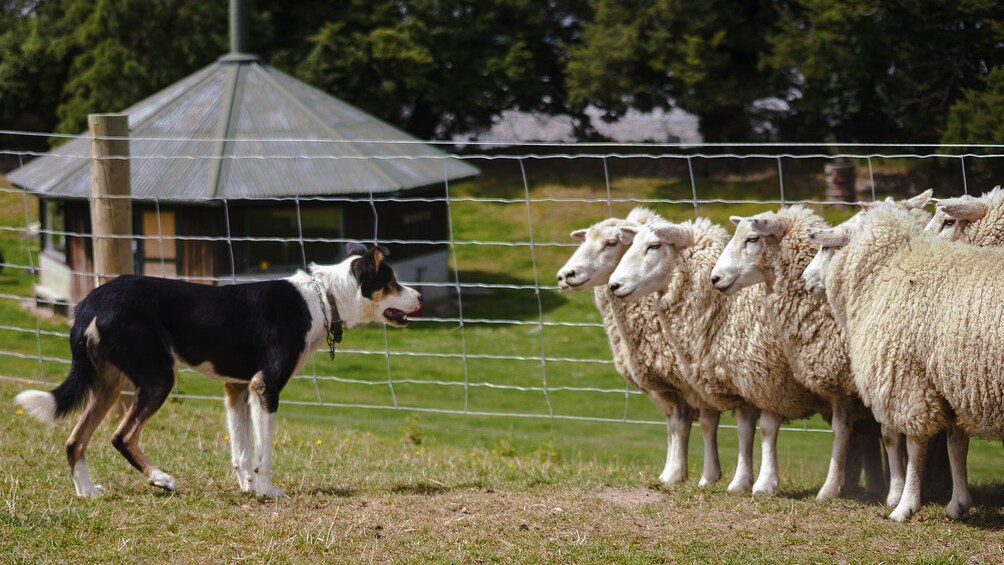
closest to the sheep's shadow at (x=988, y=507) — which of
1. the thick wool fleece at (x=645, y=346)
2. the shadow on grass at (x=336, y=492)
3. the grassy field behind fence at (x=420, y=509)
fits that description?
the grassy field behind fence at (x=420, y=509)

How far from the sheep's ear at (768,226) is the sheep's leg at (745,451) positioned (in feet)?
4.15

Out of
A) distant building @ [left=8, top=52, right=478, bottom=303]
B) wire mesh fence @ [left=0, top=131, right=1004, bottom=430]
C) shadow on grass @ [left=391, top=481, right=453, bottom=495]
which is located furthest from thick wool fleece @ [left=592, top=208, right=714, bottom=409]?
distant building @ [left=8, top=52, right=478, bottom=303]

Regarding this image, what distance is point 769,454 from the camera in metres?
7.66

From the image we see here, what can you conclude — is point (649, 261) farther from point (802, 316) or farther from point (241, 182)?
point (241, 182)

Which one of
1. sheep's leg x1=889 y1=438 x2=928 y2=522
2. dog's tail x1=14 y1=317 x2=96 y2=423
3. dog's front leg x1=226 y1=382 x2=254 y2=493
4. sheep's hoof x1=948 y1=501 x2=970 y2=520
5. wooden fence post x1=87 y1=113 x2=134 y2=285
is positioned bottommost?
sheep's hoof x1=948 y1=501 x2=970 y2=520

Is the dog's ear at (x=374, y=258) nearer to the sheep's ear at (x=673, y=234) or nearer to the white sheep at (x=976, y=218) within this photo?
the sheep's ear at (x=673, y=234)

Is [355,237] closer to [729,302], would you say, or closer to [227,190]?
[227,190]

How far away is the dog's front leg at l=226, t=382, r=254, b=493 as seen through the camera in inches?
277

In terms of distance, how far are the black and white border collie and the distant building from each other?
12.9 metres

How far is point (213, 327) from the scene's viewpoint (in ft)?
22.7

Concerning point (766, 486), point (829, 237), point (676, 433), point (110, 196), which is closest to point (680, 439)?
point (676, 433)

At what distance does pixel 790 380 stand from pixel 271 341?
3310 mm

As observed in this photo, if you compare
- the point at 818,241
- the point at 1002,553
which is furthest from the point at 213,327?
the point at 1002,553

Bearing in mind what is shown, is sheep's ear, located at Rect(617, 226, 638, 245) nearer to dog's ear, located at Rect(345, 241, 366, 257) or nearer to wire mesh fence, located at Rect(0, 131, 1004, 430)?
dog's ear, located at Rect(345, 241, 366, 257)
